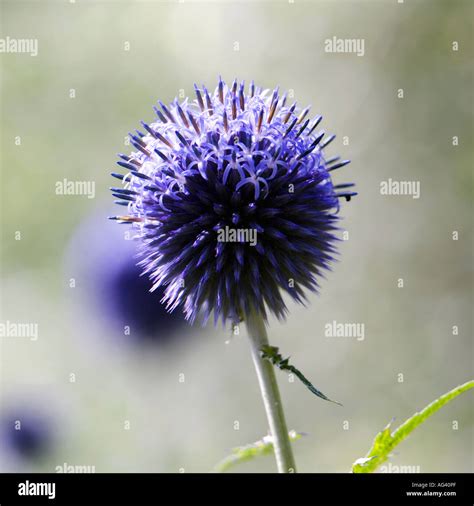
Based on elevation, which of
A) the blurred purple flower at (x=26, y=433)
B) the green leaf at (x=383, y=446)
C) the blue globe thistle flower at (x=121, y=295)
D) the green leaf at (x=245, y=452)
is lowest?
the blurred purple flower at (x=26, y=433)

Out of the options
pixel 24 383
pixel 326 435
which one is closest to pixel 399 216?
pixel 326 435


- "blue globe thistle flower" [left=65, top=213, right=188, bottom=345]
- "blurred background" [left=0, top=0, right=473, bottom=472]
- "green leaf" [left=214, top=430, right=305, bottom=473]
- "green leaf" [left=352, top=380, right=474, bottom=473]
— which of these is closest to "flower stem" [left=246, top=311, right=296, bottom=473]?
"green leaf" [left=214, top=430, right=305, bottom=473]

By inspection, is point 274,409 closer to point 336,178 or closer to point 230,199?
point 230,199

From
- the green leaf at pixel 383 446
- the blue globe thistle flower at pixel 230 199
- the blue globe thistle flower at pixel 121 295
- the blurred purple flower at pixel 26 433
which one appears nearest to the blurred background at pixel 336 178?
the blurred purple flower at pixel 26 433

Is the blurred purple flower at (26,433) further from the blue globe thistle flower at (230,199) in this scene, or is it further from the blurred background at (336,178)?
the blue globe thistle flower at (230,199)

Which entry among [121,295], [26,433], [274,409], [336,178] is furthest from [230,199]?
[336,178]

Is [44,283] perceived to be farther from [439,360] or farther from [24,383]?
[439,360]
